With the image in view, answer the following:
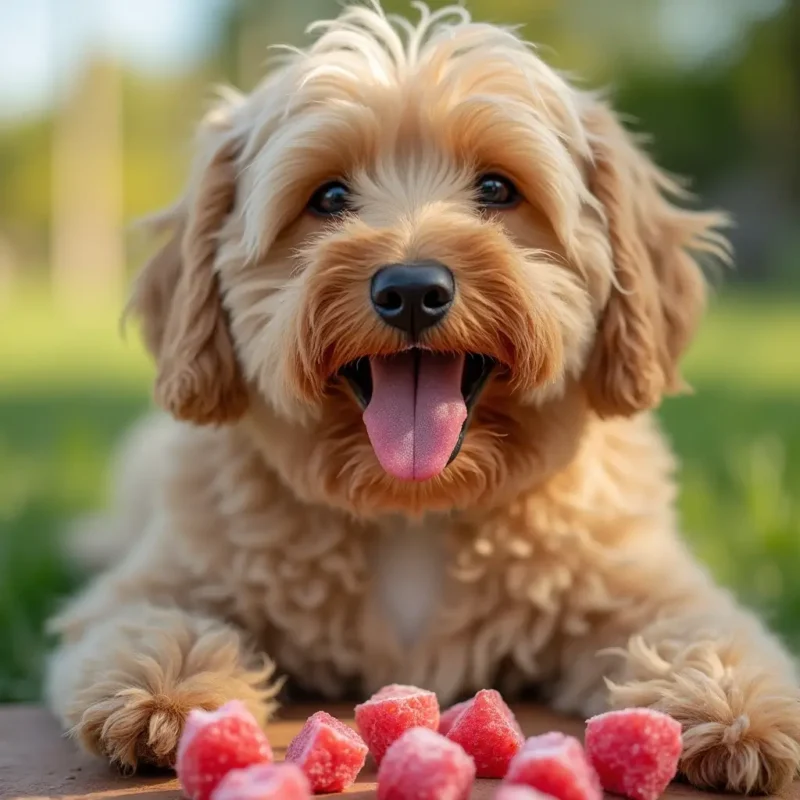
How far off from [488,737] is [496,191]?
1.41 metres

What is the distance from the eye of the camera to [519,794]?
7.48 feet

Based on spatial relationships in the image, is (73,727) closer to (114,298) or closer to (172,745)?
(172,745)

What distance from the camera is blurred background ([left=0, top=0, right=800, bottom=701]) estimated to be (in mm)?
5527

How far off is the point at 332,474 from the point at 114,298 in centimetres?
2986

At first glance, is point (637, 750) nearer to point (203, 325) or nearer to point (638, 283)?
point (638, 283)

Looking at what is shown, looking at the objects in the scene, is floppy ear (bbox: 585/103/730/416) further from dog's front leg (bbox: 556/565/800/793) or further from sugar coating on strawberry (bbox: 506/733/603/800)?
sugar coating on strawberry (bbox: 506/733/603/800)

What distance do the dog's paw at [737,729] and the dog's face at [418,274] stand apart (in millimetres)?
751

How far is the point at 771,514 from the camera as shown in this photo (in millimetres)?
5582

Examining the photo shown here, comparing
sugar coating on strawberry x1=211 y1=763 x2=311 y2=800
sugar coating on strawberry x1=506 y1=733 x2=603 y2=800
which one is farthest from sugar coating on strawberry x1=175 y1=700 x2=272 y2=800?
sugar coating on strawberry x1=506 y1=733 x2=603 y2=800

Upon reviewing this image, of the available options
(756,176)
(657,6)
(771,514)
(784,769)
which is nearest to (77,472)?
(771,514)

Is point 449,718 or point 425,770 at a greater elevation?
point 425,770

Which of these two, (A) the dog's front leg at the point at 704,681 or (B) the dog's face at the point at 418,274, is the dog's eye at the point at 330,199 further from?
(A) the dog's front leg at the point at 704,681

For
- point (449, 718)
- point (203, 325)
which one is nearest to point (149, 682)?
point (449, 718)

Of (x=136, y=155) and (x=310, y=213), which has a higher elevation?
(x=310, y=213)
